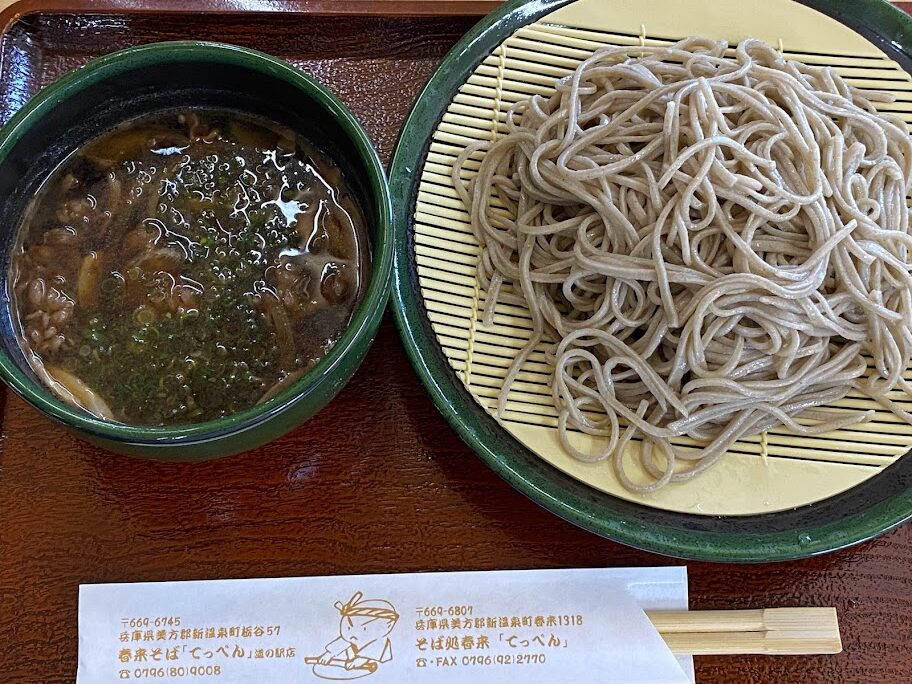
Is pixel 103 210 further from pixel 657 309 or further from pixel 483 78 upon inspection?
pixel 657 309

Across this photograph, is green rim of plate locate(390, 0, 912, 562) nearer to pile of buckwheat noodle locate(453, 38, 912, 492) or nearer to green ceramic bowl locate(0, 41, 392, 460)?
pile of buckwheat noodle locate(453, 38, 912, 492)

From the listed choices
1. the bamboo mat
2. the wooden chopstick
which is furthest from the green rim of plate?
the wooden chopstick

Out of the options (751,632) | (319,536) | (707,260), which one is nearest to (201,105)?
(319,536)

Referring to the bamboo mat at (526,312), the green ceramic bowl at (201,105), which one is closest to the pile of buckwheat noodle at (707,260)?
the bamboo mat at (526,312)

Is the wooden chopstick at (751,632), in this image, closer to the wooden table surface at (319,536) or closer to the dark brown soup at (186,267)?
the wooden table surface at (319,536)

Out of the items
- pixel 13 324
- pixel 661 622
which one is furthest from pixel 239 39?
pixel 661 622
